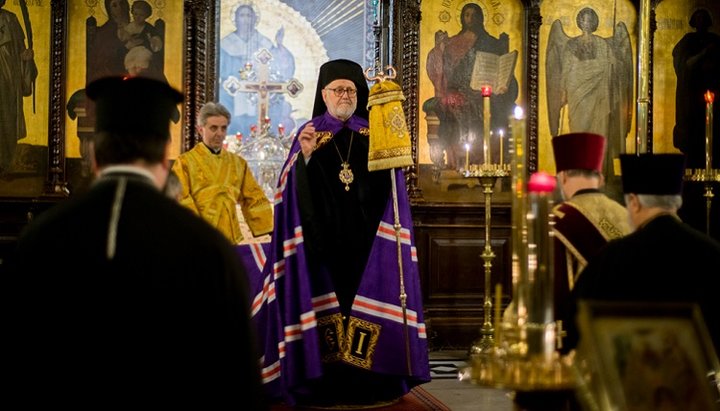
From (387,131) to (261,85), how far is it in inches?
161

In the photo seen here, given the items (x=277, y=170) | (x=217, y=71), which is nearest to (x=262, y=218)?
(x=277, y=170)

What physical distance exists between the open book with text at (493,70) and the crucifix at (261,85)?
212 cm

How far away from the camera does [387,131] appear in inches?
245

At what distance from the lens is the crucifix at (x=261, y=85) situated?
10031mm

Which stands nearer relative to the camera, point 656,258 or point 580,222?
point 656,258

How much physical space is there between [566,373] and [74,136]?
8.17m

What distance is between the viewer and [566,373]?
2271 millimetres

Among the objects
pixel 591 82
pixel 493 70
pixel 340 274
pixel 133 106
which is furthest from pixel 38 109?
pixel 133 106

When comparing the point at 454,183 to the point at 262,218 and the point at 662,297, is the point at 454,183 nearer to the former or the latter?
the point at 262,218

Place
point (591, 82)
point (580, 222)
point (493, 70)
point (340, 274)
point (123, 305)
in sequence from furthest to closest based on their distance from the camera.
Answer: point (591, 82), point (493, 70), point (340, 274), point (580, 222), point (123, 305)

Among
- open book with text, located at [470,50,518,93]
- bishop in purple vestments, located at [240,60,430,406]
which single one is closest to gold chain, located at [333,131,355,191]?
bishop in purple vestments, located at [240,60,430,406]

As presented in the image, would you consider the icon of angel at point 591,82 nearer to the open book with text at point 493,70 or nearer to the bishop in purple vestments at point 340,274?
the open book with text at point 493,70

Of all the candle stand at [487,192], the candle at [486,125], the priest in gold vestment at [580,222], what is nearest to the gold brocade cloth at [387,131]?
the candle at [486,125]

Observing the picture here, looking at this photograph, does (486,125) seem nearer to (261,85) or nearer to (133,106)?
(261,85)
